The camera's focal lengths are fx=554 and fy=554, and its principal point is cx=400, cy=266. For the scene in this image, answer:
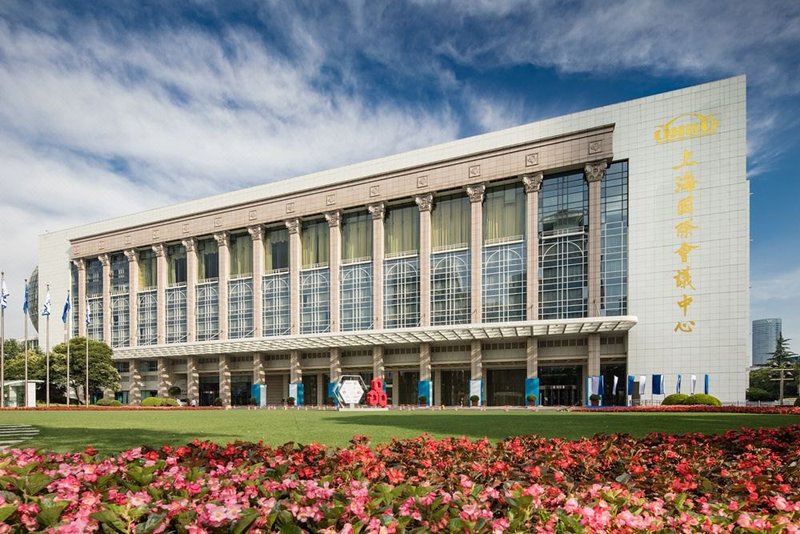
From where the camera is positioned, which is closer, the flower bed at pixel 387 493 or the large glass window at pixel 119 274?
the flower bed at pixel 387 493

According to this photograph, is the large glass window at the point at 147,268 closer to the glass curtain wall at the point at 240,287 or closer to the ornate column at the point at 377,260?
the glass curtain wall at the point at 240,287

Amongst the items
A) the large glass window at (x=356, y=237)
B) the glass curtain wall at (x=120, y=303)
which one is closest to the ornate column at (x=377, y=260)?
the large glass window at (x=356, y=237)

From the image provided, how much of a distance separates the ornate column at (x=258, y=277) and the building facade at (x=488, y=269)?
258 millimetres

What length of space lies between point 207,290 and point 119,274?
16969 millimetres

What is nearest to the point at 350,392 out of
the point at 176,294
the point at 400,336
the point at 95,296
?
the point at 400,336

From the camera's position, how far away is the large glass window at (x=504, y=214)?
164 feet

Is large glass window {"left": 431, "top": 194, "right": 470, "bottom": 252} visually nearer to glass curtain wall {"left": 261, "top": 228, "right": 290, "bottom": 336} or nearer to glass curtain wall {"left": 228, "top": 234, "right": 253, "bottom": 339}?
glass curtain wall {"left": 261, "top": 228, "right": 290, "bottom": 336}

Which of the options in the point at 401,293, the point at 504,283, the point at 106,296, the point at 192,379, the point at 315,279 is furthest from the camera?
the point at 106,296

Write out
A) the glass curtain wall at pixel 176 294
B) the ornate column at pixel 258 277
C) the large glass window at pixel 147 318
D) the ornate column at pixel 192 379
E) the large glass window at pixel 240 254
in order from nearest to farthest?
1. the ornate column at pixel 258 277
2. the large glass window at pixel 240 254
3. the ornate column at pixel 192 379
4. the glass curtain wall at pixel 176 294
5. the large glass window at pixel 147 318

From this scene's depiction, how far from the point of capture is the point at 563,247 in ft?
154

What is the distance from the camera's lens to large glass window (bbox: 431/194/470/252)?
172ft

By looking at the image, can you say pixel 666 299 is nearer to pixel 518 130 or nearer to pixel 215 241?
pixel 518 130

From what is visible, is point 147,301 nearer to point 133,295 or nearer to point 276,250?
point 133,295

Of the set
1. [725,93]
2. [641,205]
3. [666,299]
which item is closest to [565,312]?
[666,299]
